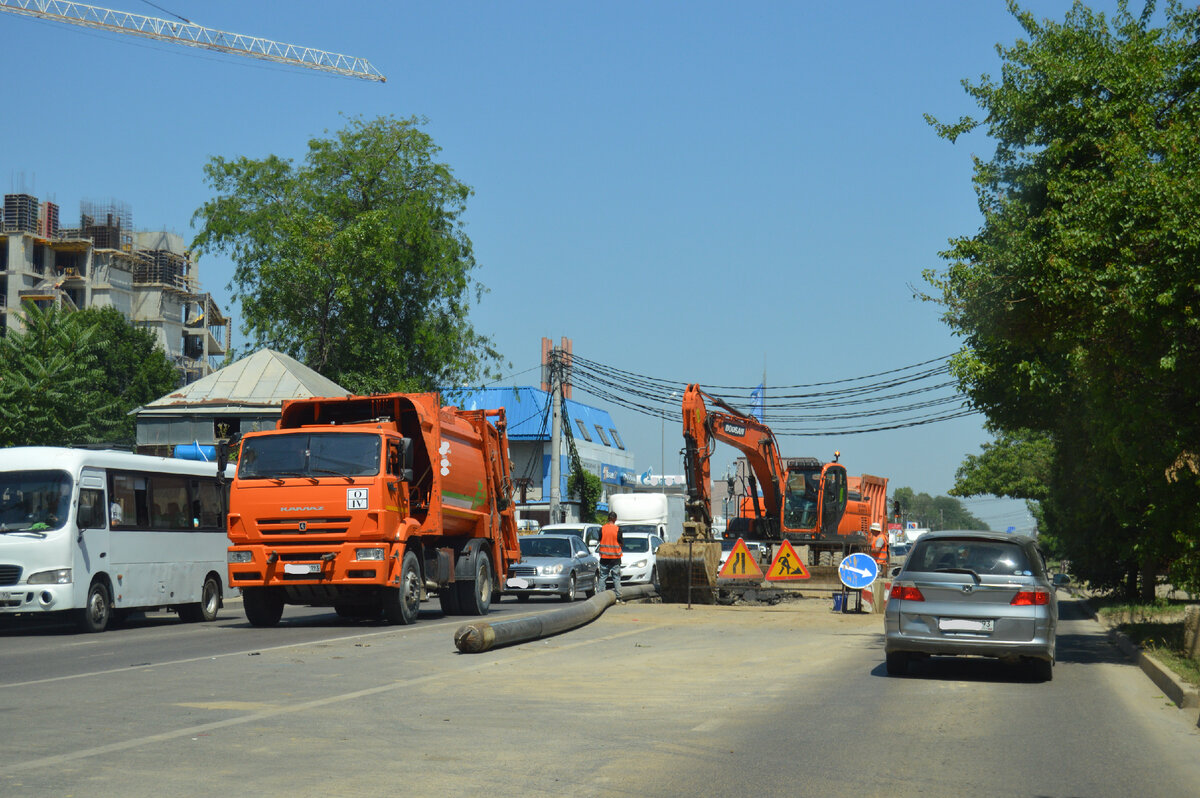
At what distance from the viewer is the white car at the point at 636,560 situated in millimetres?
33719

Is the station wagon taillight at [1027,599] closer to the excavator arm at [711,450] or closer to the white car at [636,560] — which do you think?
the excavator arm at [711,450]

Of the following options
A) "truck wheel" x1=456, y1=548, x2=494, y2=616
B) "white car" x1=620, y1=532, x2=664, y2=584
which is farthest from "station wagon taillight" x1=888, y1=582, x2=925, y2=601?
"white car" x1=620, y1=532, x2=664, y2=584

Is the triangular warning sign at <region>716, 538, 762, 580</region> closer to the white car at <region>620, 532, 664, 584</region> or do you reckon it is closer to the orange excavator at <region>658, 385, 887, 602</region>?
the orange excavator at <region>658, 385, 887, 602</region>

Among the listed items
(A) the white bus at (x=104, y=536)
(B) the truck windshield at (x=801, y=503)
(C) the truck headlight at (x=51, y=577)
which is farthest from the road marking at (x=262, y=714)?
(B) the truck windshield at (x=801, y=503)

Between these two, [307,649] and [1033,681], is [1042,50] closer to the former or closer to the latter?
[1033,681]

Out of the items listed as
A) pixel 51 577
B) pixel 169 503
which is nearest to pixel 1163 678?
pixel 51 577

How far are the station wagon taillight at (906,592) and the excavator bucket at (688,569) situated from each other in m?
12.4

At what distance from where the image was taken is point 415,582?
19750 mm

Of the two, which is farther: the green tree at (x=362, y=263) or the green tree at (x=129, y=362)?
the green tree at (x=129, y=362)

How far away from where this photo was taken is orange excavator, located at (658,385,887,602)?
1021 inches

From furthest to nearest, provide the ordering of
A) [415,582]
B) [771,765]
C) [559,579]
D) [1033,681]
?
[559,579]
[415,582]
[1033,681]
[771,765]

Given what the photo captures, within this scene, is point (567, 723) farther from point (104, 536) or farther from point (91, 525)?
point (104, 536)

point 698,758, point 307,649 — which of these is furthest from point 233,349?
point 698,758

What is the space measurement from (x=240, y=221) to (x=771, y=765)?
4498 centimetres
